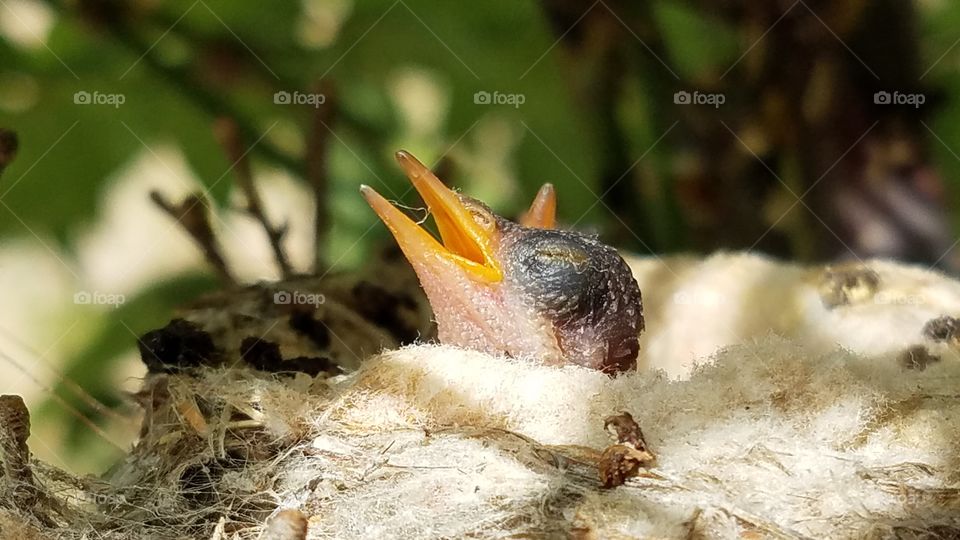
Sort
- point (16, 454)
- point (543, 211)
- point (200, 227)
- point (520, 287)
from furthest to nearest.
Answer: point (200, 227), point (543, 211), point (520, 287), point (16, 454)

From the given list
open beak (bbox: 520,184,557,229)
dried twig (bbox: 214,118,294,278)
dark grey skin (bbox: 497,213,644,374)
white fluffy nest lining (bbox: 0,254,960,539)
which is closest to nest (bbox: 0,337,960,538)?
white fluffy nest lining (bbox: 0,254,960,539)

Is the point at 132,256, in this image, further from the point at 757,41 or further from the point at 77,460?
the point at 757,41

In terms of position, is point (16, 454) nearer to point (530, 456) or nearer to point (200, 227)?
point (530, 456)

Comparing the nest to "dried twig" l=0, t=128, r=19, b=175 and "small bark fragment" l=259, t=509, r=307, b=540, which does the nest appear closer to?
"small bark fragment" l=259, t=509, r=307, b=540

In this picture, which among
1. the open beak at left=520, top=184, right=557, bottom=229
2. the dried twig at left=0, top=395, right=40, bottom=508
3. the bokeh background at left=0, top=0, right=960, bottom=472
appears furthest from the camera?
the bokeh background at left=0, top=0, right=960, bottom=472

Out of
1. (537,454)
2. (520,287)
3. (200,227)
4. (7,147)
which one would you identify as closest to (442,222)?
(520,287)

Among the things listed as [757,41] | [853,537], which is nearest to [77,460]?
[853,537]

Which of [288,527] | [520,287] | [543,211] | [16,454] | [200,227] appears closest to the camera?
[288,527]
